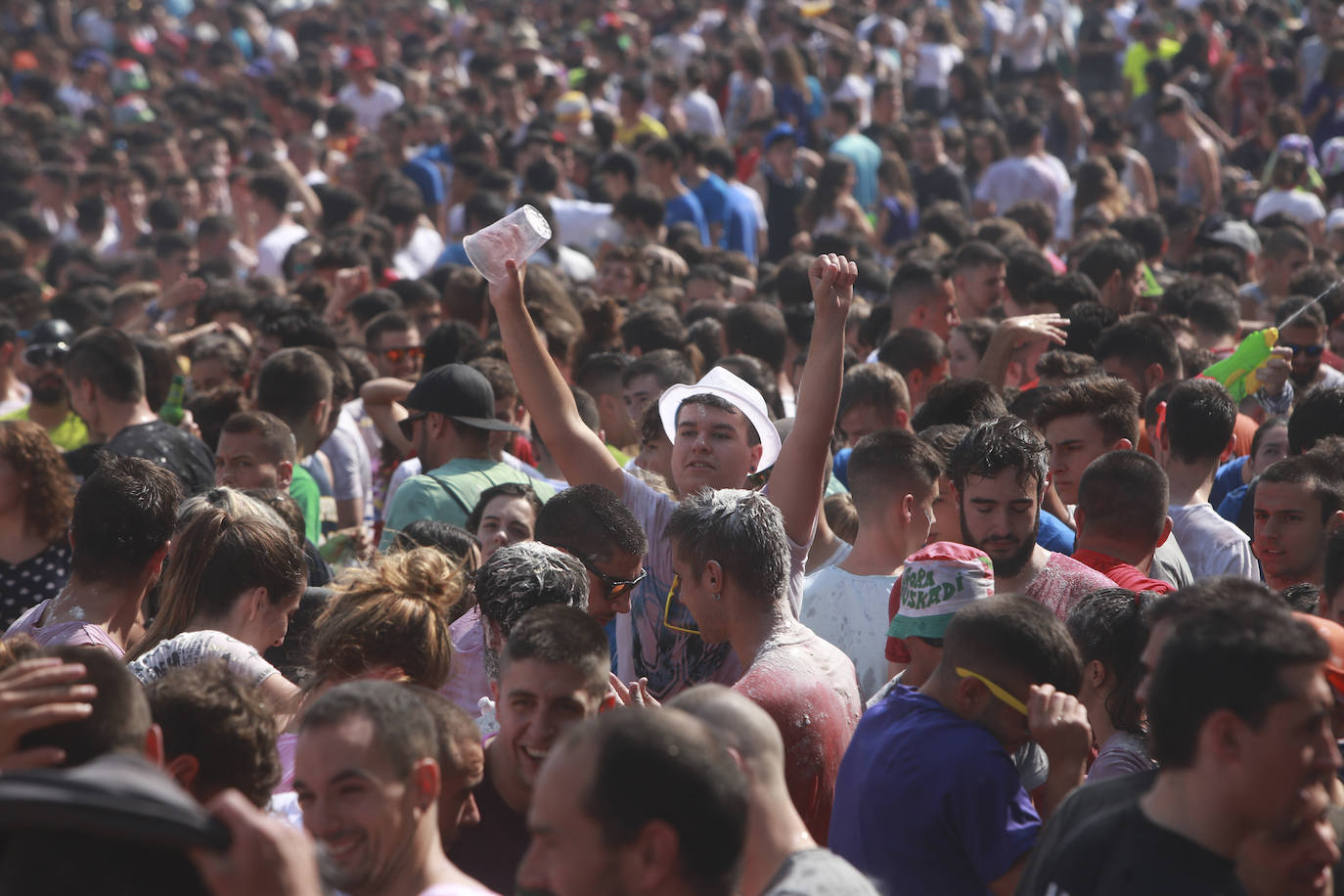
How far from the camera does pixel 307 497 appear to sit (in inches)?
263

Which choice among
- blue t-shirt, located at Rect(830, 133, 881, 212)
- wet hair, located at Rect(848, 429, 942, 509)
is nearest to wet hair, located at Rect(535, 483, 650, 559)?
wet hair, located at Rect(848, 429, 942, 509)

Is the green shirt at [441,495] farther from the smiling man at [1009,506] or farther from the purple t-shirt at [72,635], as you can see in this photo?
the smiling man at [1009,506]

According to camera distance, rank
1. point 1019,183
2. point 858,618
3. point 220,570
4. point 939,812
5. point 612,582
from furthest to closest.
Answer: point 1019,183 < point 858,618 < point 612,582 < point 220,570 < point 939,812

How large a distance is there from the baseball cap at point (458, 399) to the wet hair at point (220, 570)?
6.32 feet

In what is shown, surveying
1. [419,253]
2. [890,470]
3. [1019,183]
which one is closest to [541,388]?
[890,470]

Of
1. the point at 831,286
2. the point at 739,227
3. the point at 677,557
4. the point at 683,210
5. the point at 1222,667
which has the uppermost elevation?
the point at 1222,667

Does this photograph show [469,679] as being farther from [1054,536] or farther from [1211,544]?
[1211,544]

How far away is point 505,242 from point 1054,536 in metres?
2.23

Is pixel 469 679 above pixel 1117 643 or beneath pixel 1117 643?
beneath

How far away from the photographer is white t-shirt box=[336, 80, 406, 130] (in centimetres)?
1953

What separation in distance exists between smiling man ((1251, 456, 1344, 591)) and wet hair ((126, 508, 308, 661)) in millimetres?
3327

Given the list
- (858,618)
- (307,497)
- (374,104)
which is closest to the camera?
(858,618)

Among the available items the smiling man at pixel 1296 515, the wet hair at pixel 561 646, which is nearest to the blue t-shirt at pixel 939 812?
the wet hair at pixel 561 646

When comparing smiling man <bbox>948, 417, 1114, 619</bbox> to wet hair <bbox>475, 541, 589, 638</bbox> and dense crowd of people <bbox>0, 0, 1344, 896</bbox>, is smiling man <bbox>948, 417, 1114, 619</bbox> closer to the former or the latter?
dense crowd of people <bbox>0, 0, 1344, 896</bbox>
